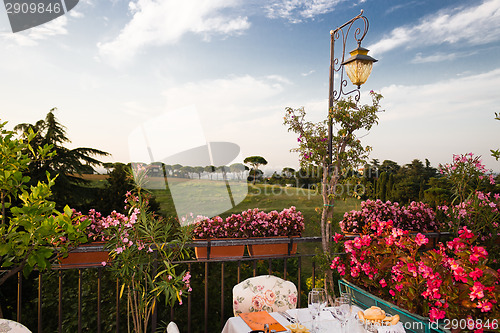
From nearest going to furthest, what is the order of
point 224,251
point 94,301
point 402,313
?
point 402,313
point 224,251
point 94,301

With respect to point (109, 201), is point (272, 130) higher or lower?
higher

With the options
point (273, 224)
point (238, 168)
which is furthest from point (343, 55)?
point (238, 168)

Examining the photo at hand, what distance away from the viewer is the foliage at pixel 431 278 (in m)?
1.77

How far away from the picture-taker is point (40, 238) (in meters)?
1.79

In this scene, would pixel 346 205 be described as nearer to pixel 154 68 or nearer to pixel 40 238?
pixel 154 68

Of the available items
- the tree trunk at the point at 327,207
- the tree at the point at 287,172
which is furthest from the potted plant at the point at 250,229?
the tree at the point at 287,172

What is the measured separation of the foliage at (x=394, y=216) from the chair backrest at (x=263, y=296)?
1993 millimetres

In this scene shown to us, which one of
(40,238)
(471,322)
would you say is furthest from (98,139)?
(471,322)

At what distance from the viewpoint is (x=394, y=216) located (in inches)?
173

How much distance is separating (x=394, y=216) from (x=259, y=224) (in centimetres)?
178

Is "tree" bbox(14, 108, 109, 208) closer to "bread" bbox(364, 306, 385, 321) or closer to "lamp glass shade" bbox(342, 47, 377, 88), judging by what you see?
"lamp glass shade" bbox(342, 47, 377, 88)

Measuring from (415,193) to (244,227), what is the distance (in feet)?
17.6

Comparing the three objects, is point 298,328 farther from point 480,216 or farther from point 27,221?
point 480,216

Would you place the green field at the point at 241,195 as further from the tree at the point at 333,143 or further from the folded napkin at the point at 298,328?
the folded napkin at the point at 298,328
